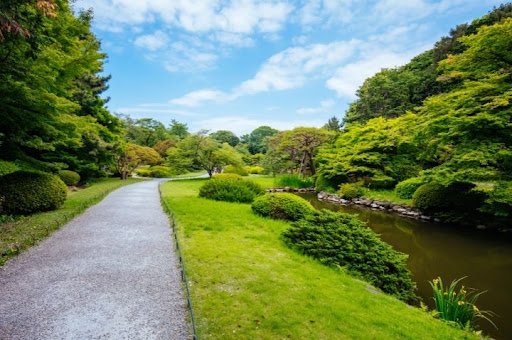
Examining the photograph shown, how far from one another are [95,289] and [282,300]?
9.15 feet

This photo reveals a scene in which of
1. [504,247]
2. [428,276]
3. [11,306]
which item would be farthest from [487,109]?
[11,306]

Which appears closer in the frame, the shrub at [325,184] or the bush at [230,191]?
the bush at [230,191]

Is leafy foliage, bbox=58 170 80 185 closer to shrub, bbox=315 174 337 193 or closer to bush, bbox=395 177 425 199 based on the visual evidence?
shrub, bbox=315 174 337 193

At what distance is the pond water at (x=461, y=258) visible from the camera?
6222 mm

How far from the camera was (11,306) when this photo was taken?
13.6 feet

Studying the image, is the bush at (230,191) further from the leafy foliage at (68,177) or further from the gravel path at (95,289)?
the leafy foliage at (68,177)

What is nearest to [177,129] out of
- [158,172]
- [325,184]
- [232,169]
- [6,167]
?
[158,172]

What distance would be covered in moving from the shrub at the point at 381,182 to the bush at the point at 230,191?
29.5ft

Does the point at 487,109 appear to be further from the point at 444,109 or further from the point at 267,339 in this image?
the point at 267,339

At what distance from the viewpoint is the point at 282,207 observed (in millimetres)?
10969

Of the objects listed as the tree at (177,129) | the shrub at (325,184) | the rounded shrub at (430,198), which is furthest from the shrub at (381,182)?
the tree at (177,129)

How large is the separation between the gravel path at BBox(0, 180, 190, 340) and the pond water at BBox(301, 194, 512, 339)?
5.14 meters

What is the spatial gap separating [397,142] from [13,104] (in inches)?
779

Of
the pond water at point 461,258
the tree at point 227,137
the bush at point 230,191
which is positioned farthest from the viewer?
the tree at point 227,137
